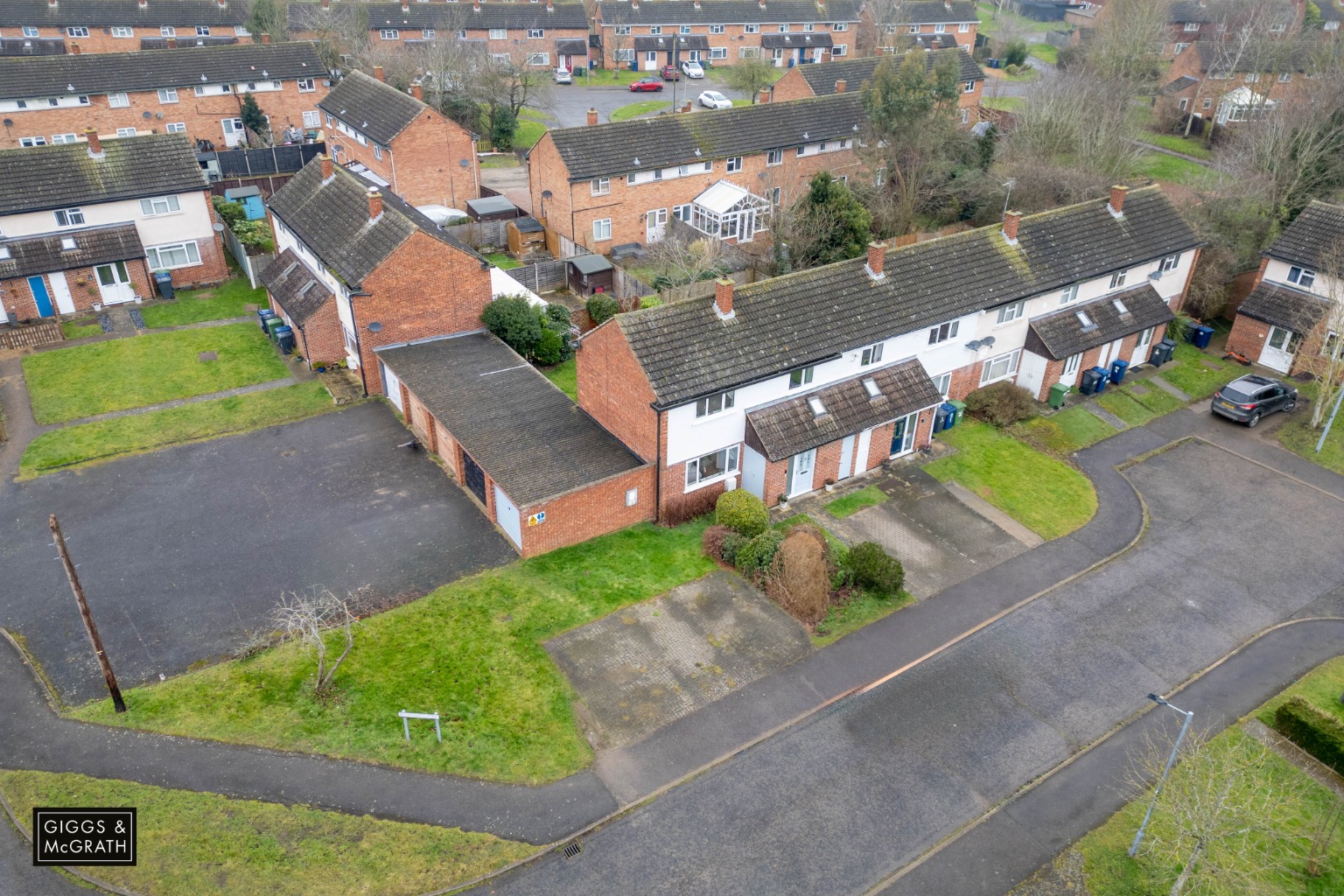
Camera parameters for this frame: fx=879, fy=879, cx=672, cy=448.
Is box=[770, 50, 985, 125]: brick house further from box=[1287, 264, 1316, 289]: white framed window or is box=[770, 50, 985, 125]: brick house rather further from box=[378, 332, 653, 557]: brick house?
box=[378, 332, 653, 557]: brick house

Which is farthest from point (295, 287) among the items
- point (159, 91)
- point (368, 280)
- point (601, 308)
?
point (159, 91)

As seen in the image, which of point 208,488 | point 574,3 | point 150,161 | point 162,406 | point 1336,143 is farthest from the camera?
point 574,3

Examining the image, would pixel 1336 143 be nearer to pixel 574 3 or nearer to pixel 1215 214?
pixel 1215 214

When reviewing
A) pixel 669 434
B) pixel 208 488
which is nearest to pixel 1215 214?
pixel 669 434

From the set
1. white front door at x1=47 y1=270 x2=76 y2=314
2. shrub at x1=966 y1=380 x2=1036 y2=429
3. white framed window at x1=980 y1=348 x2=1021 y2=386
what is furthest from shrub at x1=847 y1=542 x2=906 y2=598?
white front door at x1=47 y1=270 x2=76 y2=314

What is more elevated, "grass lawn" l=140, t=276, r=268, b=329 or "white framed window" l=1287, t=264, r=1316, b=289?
"white framed window" l=1287, t=264, r=1316, b=289

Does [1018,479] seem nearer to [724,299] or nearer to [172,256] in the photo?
[724,299]
